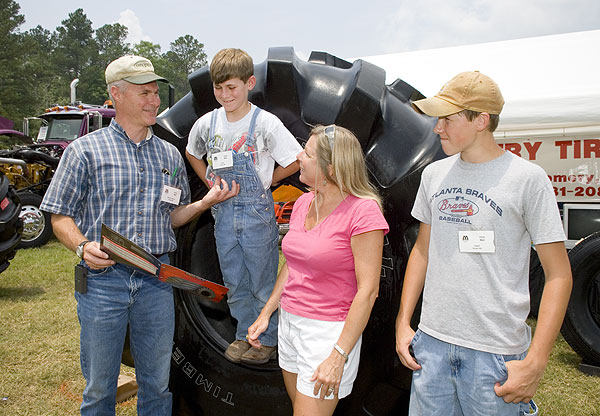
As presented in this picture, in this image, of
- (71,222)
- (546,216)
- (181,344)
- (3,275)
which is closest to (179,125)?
(71,222)

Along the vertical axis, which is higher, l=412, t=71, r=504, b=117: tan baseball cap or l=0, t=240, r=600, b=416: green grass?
l=412, t=71, r=504, b=117: tan baseball cap

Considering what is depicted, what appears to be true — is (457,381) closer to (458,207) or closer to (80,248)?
(458,207)

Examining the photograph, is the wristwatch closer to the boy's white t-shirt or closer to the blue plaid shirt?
the blue plaid shirt

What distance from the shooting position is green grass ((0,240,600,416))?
3.21m

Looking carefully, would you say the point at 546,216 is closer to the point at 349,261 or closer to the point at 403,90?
the point at 349,261

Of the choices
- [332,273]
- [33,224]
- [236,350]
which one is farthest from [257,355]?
[33,224]

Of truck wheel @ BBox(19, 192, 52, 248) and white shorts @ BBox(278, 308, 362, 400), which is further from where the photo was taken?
truck wheel @ BBox(19, 192, 52, 248)

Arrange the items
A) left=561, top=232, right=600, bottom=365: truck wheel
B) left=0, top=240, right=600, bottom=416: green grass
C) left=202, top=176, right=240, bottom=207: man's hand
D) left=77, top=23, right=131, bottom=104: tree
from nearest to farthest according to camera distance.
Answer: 1. left=202, top=176, right=240, bottom=207: man's hand
2. left=0, top=240, right=600, bottom=416: green grass
3. left=561, top=232, right=600, bottom=365: truck wheel
4. left=77, top=23, right=131, bottom=104: tree

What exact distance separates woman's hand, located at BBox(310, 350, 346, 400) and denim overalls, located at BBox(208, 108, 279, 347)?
685 millimetres

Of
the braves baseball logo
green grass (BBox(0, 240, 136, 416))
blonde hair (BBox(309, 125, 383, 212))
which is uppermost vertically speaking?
blonde hair (BBox(309, 125, 383, 212))

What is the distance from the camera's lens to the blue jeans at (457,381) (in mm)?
1550

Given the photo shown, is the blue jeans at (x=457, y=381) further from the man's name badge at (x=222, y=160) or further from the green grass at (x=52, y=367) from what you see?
the green grass at (x=52, y=367)

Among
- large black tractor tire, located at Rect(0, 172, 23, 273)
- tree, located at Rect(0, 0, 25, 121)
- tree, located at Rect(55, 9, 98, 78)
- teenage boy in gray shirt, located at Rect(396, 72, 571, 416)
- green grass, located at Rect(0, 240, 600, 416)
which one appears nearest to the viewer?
teenage boy in gray shirt, located at Rect(396, 72, 571, 416)

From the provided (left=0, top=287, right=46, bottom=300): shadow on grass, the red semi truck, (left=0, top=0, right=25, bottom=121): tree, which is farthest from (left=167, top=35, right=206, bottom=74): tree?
(left=0, top=287, right=46, bottom=300): shadow on grass
